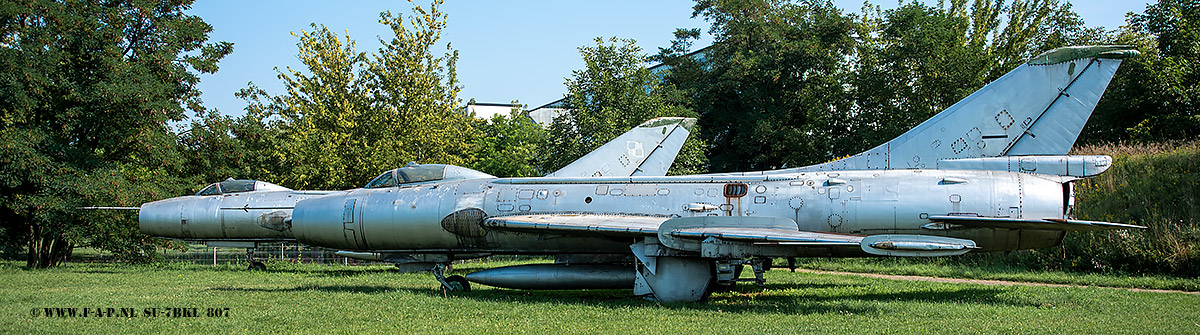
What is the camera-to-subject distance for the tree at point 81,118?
20.9 m

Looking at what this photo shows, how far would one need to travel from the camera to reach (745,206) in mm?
12344

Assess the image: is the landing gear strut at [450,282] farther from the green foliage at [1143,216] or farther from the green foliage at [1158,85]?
the green foliage at [1158,85]

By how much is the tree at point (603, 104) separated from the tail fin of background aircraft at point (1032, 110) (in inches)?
445

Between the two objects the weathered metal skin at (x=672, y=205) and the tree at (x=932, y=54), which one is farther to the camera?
the tree at (x=932, y=54)

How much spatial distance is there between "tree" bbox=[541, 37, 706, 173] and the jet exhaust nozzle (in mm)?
10474

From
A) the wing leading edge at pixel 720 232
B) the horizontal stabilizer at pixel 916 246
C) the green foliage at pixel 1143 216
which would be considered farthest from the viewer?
the green foliage at pixel 1143 216

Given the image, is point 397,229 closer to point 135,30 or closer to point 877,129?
point 135,30

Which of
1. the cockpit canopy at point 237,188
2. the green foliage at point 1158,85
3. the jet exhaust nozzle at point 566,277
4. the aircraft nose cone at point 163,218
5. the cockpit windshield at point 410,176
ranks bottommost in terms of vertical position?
the jet exhaust nozzle at point 566,277

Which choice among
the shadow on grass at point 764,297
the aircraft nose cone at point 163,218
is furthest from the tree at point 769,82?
the aircraft nose cone at point 163,218

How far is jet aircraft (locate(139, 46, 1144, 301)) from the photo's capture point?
11.5 m

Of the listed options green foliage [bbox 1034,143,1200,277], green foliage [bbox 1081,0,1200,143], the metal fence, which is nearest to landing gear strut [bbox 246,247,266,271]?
the metal fence

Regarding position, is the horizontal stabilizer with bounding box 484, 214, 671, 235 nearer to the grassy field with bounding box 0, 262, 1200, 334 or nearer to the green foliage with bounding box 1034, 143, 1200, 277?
the grassy field with bounding box 0, 262, 1200, 334

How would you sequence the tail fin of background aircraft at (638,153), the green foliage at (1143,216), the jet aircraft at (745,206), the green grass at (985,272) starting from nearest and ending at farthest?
1. the jet aircraft at (745,206)
2. the green grass at (985,272)
3. the green foliage at (1143,216)
4. the tail fin of background aircraft at (638,153)

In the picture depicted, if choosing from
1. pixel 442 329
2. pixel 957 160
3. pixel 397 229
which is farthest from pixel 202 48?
pixel 957 160
